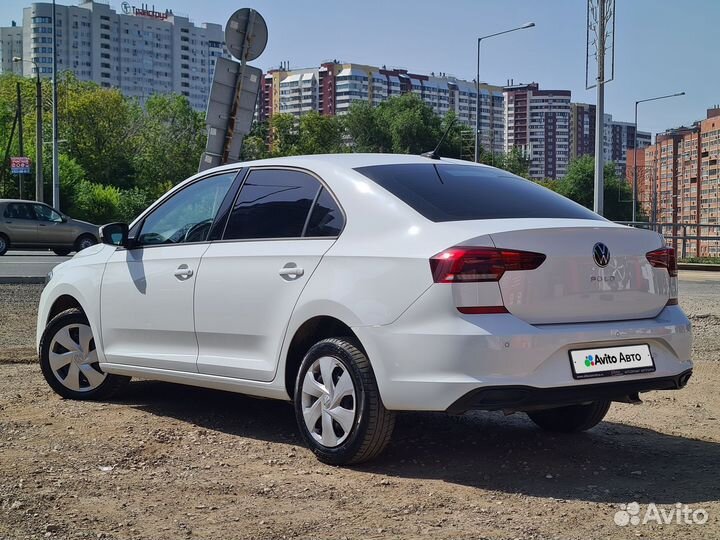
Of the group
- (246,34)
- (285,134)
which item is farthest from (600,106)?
(285,134)

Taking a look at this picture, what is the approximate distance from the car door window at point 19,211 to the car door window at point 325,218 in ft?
88.0

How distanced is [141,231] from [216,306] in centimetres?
125

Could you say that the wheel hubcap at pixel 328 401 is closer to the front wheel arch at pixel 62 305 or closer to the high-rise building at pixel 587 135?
the front wheel arch at pixel 62 305

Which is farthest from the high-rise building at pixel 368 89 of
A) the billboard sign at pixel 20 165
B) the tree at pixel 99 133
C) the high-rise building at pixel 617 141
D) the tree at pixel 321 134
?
the billboard sign at pixel 20 165

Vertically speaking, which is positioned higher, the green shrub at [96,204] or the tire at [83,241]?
the green shrub at [96,204]

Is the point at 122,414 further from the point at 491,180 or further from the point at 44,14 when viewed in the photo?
the point at 44,14

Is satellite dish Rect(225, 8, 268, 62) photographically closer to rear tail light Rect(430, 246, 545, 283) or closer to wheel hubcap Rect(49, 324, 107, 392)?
wheel hubcap Rect(49, 324, 107, 392)

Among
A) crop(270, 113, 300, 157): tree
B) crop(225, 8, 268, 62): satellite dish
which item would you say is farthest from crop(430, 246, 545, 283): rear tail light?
crop(270, 113, 300, 157): tree

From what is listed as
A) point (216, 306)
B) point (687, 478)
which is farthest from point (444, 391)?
point (216, 306)

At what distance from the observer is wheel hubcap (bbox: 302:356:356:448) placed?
5051 mm

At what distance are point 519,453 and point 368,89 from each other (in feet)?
520

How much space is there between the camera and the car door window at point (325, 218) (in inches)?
213

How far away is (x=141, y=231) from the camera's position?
6863 millimetres

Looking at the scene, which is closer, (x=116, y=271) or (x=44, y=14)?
(x=116, y=271)
